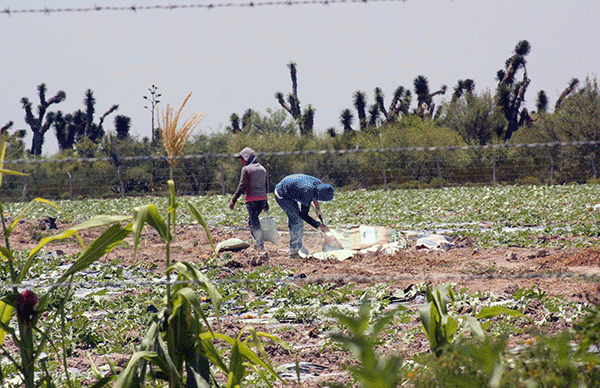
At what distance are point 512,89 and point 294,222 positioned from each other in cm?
4395

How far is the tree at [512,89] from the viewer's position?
45438mm

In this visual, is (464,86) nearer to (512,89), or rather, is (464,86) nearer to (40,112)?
(512,89)

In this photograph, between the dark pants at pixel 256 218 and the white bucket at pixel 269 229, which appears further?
the white bucket at pixel 269 229

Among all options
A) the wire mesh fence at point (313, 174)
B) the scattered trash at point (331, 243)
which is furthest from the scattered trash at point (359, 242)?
the wire mesh fence at point (313, 174)

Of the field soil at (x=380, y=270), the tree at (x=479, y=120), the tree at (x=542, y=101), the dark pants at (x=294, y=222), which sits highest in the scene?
the tree at (x=542, y=101)

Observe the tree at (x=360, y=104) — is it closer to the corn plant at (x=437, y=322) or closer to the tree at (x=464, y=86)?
the tree at (x=464, y=86)

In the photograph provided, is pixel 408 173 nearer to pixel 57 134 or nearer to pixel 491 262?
pixel 491 262

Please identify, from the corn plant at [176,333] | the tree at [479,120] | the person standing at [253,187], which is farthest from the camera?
the tree at [479,120]

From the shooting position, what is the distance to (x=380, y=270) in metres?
6.37

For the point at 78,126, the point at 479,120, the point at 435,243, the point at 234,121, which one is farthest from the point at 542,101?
the point at 435,243

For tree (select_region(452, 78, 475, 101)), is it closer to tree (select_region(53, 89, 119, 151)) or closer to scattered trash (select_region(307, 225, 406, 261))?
tree (select_region(53, 89, 119, 151))

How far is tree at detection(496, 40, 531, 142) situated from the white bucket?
39.1m

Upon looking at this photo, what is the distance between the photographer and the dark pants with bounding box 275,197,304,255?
310 inches

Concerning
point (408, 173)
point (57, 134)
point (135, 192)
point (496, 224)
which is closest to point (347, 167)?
point (408, 173)
